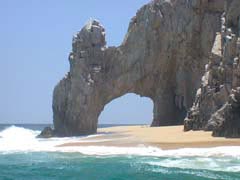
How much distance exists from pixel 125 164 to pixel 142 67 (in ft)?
110

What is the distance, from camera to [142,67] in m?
54.1

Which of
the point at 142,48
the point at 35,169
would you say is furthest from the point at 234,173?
the point at 142,48

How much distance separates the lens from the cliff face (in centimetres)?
5156

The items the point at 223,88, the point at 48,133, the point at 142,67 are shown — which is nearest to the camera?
the point at 223,88

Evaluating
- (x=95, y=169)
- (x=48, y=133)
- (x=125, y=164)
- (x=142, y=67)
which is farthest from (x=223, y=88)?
(x=48, y=133)

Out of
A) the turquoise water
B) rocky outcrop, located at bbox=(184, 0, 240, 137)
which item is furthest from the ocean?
rocky outcrop, located at bbox=(184, 0, 240, 137)

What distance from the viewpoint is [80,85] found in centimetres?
5172

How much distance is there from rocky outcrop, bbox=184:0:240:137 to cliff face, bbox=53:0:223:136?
38.4 feet

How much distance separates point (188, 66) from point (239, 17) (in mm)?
17327

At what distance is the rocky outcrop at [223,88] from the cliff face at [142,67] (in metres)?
11.7

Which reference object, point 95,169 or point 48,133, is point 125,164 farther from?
point 48,133

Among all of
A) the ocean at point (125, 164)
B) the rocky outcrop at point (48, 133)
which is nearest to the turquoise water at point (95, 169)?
the ocean at point (125, 164)

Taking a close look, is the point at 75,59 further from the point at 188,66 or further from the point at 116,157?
the point at 116,157

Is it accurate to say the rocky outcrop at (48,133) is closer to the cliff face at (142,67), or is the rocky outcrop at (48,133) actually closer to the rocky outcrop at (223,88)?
the cliff face at (142,67)
